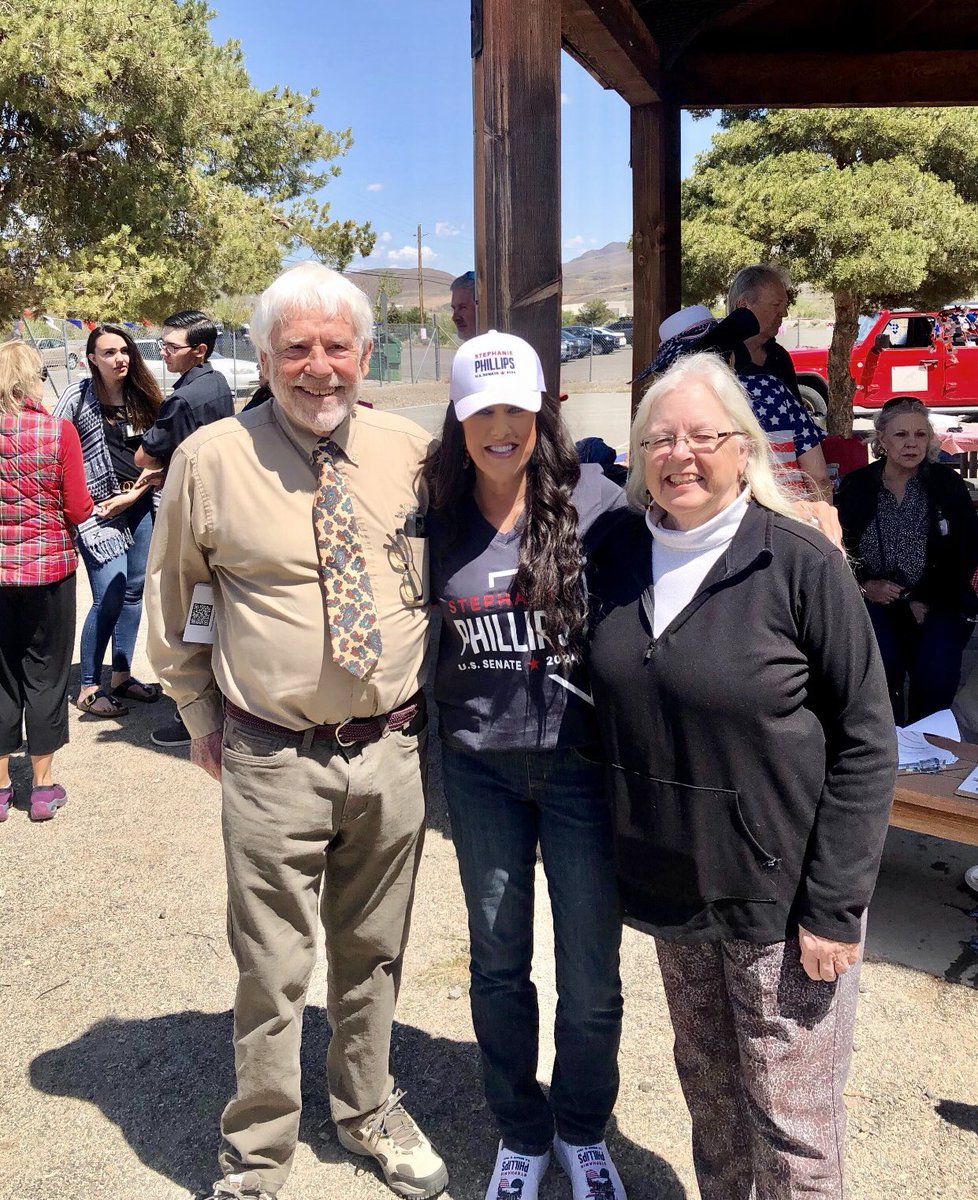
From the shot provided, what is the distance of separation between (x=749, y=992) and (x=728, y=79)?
209 inches

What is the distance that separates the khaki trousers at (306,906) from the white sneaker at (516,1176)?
0.32 m

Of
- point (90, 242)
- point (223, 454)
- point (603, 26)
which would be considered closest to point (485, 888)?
point (223, 454)

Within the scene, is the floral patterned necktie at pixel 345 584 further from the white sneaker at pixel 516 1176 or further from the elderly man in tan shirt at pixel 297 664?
the white sneaker at pixel 516 1176

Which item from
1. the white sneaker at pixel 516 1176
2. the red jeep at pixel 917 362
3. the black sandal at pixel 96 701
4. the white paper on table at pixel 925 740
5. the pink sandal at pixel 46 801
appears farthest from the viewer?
the red jeep at pixel 917 362

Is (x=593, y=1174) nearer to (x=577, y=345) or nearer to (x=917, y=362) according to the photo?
(x=917, y=362)

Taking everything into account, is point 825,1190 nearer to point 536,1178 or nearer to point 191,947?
point 536,1178

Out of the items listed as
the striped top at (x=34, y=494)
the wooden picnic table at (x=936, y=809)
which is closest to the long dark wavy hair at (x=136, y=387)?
the striped top at (x=34, y=494)

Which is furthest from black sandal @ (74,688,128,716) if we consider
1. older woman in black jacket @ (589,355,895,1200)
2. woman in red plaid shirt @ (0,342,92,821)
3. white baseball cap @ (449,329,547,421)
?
older woman in black jacket @ (589,355,895,1200)

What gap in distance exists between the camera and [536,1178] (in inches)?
85.1

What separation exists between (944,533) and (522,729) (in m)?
3.19

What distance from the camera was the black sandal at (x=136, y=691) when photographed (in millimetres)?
5621

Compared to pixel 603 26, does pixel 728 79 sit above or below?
above

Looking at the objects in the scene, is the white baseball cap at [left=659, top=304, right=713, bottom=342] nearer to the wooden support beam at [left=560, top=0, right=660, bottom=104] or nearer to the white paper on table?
the wooden support beam at [left=560, top=0, right=660, bottom=104]

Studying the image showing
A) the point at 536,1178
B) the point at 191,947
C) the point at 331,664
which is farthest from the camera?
the point at 191,947
